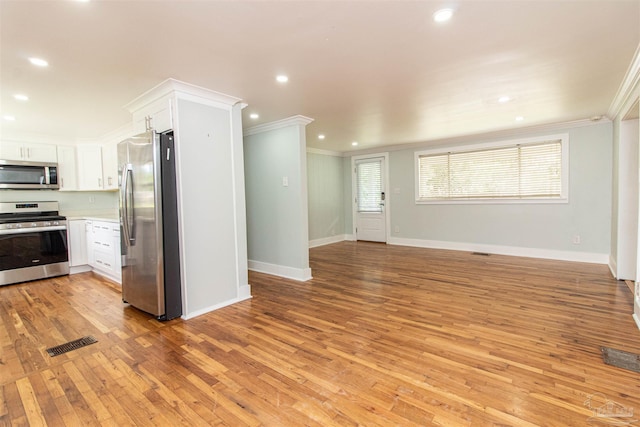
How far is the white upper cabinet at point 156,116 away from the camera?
9.94 ft

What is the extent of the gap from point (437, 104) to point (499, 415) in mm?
3272

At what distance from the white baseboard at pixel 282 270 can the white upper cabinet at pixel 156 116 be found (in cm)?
242

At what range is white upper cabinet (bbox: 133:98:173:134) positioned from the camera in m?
3.03

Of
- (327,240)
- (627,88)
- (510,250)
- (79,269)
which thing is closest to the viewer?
(627,88)

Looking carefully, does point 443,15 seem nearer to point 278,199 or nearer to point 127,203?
point 278,199

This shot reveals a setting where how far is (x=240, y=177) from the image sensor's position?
3.58 meters

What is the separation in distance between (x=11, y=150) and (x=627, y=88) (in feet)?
25.9

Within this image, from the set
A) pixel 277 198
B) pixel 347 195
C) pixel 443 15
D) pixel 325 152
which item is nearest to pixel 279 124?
pixel 277 198

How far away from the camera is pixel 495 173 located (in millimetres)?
5809

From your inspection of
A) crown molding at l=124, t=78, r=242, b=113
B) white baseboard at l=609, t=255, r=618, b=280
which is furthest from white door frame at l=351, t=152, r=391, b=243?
crown molding at l=124, t=78, r=242, b=113

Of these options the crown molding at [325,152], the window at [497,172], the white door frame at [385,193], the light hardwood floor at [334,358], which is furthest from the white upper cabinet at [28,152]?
the window at [497,172]

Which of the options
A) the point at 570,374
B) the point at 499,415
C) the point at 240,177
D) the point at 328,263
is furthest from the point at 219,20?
the point at 328,263

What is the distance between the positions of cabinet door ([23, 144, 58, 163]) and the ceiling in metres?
0.79

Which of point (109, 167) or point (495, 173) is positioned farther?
point (495, 173)
